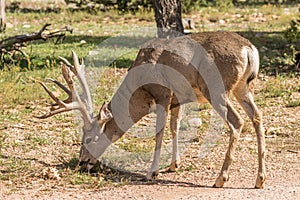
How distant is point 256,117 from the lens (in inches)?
292

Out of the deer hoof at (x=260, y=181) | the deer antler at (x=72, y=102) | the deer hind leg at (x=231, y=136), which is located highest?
the deer antler at (x=72, y=102)

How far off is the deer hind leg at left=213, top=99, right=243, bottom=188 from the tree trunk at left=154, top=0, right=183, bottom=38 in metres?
6.04

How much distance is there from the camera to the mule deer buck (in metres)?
7.29

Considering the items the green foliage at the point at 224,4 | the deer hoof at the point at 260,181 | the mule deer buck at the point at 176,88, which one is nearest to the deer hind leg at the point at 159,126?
the mule deer buck at the point at 176,88

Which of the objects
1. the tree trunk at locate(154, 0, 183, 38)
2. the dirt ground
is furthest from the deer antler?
the tree trunk at locate(154, 0, 183, 38)

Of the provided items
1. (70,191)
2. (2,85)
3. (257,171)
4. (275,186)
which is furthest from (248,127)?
(2,85)

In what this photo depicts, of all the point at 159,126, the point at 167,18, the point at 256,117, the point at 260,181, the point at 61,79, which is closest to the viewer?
the point at 260,181

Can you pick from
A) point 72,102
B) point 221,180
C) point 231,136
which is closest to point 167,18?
point 72,102

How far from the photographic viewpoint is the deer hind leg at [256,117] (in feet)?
23.9

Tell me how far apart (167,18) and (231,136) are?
6359 mm

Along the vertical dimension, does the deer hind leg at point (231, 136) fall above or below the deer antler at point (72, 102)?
below

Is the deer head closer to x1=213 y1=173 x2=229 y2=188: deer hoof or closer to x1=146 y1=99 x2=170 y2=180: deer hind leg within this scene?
x1=146 y1=99 x2=170 y2=180: deer hind leg

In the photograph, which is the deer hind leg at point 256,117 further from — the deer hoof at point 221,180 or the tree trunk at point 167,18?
the tree trunk at point 167,18

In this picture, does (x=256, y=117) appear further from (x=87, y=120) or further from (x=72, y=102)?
(x=72, y=102)
